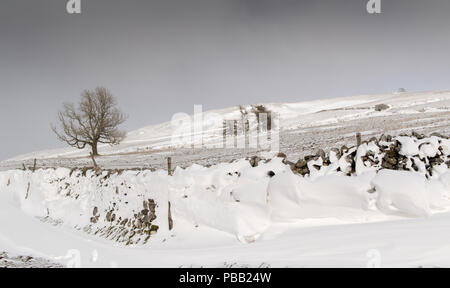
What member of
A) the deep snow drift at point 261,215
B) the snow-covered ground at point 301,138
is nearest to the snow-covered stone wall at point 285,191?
the deep snow drift at point 261,215

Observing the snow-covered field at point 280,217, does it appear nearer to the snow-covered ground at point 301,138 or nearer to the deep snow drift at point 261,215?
the deep snow drift at point 261,215

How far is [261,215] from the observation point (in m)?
7.08

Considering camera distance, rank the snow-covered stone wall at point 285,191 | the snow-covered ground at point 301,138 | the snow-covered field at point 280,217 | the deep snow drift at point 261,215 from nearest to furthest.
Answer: the snow-covered field at point 280,217 < the deep snow drift at point 261,215 < the snow-covered stone wall at point 285,191 < the snow-covered ground at point 301,138

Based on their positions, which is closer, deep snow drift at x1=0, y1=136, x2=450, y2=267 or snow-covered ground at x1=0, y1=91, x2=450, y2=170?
deep snow drift at x1=0, y1=136, x2=450, y2=267

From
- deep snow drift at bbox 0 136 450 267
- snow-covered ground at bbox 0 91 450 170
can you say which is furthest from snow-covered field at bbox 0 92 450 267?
snow-covered ground at bbox 0 91 450 170

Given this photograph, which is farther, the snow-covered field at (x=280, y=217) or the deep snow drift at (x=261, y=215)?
the deep snow drift at (x=261, y=215)

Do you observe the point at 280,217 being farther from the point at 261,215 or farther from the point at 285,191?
the point at 285,191

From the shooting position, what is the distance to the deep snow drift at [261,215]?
217 inches

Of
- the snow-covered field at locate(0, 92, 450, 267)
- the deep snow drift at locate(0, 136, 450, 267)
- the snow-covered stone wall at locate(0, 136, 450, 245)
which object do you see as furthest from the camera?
the snow-covered stone wall at locate(0, 136, 450, 245)

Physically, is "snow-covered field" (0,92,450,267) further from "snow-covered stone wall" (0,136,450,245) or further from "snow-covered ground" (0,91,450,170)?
"snow-covered ground" (0,91,450,170)

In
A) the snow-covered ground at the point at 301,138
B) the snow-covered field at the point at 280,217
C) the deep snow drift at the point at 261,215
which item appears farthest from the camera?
the snow-covered ground at the point at 301,138

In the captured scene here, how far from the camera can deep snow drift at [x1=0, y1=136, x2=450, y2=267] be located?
552 centimetres

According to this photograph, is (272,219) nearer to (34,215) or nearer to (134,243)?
(134,243)

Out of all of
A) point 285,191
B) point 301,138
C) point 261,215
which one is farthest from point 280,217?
point 301,138
